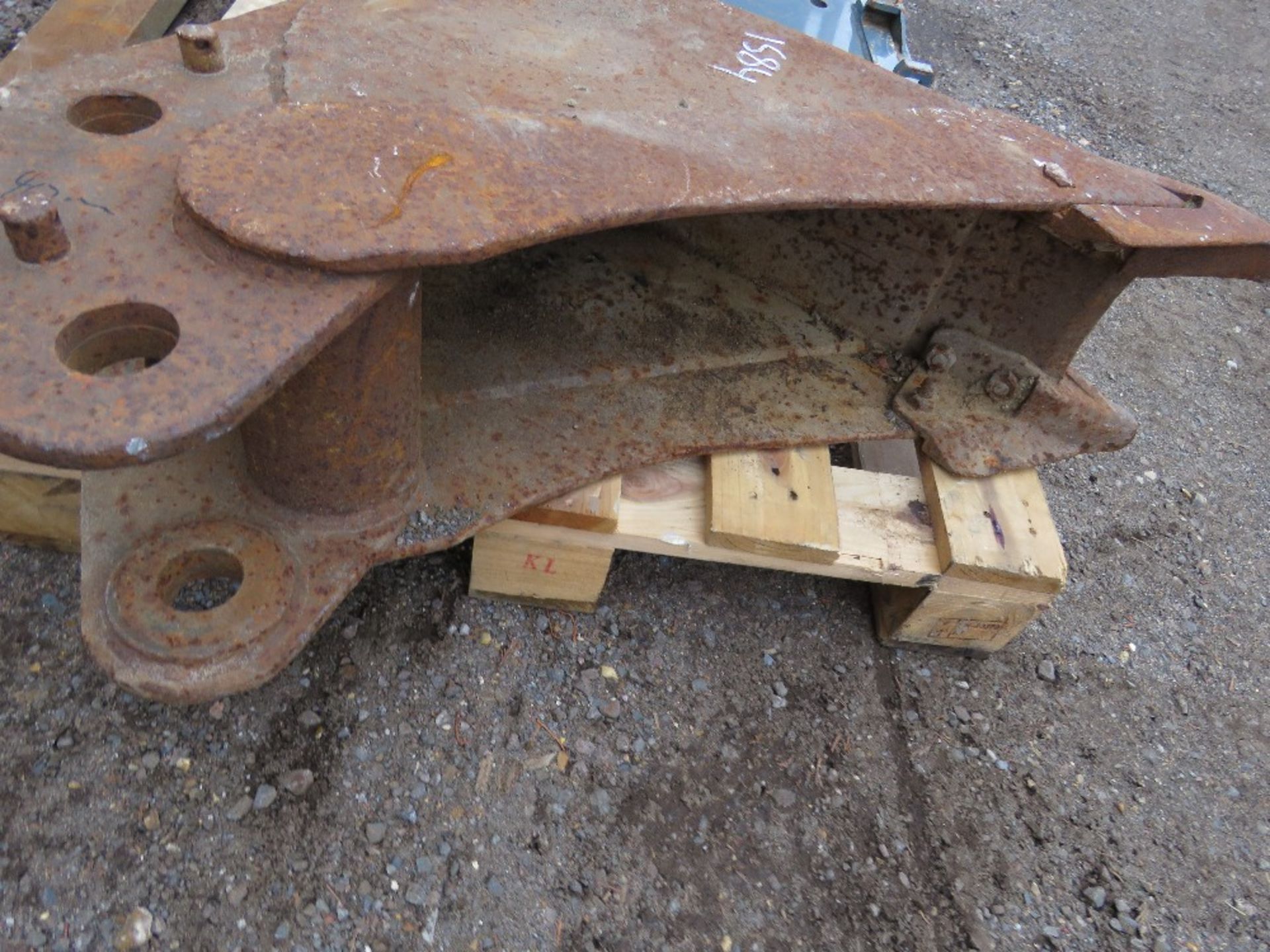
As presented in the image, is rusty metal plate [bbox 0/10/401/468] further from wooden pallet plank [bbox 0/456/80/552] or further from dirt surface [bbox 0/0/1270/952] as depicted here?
dirt surface [bbox 0/0/1270/952]

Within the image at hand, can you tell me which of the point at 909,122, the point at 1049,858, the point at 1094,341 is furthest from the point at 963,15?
the point at 1049,858

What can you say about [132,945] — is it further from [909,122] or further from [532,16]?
[909,122]

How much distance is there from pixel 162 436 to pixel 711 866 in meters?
1.28

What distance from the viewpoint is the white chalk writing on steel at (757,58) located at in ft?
5.62

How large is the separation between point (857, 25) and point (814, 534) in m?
2.13

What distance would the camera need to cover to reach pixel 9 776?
5.38ft

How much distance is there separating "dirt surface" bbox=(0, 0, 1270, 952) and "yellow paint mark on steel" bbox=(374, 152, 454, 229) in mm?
1021

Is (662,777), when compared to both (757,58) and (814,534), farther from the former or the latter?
(757,58)

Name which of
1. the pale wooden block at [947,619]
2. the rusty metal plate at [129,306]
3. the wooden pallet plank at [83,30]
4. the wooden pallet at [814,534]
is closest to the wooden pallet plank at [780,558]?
the wooden pallet at [814,534]

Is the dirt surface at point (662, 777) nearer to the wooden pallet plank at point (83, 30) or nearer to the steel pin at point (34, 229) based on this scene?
the steel pin at point (34, 229)

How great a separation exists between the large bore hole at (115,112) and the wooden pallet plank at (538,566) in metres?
0.86

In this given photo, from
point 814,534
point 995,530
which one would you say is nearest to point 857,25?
point 995,530

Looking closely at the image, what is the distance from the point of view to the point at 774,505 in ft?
6.10

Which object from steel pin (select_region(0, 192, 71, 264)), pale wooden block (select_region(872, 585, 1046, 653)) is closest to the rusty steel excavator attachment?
steel pin (select_region(0, 192, 71, 264))
